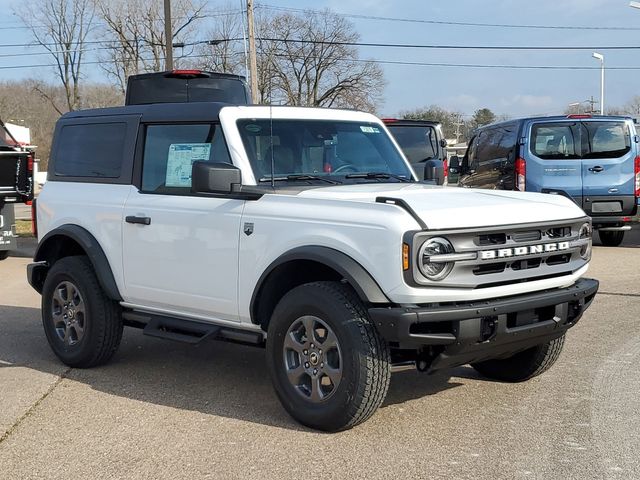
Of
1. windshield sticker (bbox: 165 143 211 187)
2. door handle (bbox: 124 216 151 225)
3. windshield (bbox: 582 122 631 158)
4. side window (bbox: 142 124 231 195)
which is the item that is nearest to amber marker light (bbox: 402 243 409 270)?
side window (bbox: 142 124 231 195)

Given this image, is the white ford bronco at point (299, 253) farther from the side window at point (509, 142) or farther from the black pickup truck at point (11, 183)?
the side window at point (509, 142)

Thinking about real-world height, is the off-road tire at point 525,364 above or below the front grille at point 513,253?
below

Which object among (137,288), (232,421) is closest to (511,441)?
(232,421)

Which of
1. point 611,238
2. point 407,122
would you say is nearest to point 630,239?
point 611,238

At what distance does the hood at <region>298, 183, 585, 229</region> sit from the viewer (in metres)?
4.28

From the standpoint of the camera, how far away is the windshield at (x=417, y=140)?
47.0ft

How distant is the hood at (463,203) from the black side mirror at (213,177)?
46cm

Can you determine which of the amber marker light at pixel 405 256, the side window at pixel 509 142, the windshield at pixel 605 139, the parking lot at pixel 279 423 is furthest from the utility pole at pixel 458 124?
the amber marker light at pixel 405 256

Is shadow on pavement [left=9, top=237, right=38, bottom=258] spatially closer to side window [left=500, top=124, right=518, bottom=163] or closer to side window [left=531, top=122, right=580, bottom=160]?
side window [left=500, top=124, right=518, bottom=163]

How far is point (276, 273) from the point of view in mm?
4816

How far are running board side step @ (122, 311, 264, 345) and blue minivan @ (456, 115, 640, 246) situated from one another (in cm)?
830

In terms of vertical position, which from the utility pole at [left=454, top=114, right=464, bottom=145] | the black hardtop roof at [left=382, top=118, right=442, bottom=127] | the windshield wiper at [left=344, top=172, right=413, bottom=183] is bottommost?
the windshield wiper at [left=344, top=172, right=413, bottom=183]

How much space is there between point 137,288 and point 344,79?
166 ft

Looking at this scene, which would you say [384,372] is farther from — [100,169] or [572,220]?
[100,169]
